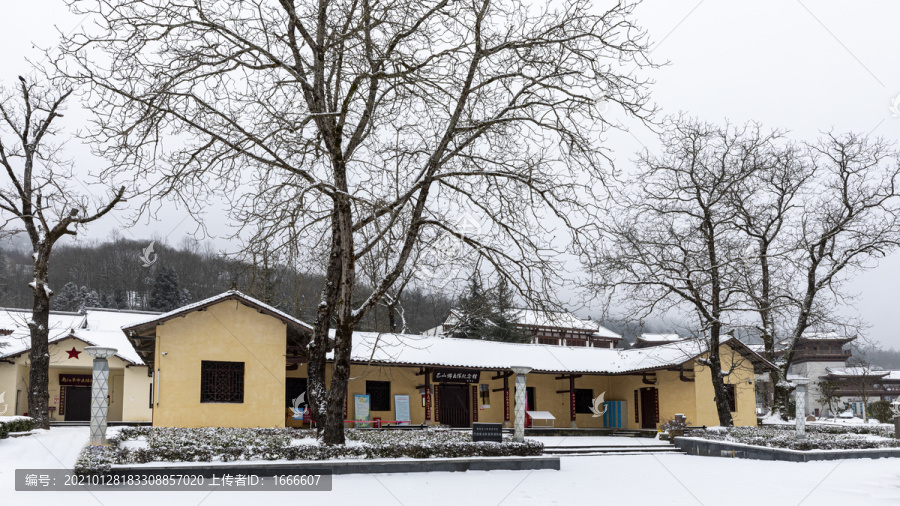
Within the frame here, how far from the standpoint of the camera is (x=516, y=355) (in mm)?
26094

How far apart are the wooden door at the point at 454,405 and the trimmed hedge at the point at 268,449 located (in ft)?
35.2

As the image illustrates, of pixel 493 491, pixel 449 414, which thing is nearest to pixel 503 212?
pixel 493 491

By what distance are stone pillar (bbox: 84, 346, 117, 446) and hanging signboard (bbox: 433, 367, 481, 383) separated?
13.3m

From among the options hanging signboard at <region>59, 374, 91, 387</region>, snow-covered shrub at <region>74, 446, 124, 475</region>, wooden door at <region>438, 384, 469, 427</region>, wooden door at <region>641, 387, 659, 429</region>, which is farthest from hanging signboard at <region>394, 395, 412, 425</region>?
hanging signboard at <region>59, 374, 91, 387</region>

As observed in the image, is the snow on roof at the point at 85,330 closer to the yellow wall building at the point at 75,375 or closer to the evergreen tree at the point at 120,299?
the yellow wall building at the point at 75,375

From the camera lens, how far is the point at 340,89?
510 inches

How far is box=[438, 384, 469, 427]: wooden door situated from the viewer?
2505cm

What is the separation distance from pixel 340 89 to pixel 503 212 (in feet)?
12.9

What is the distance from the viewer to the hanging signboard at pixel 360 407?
864 inches

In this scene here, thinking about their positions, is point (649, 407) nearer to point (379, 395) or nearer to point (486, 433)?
point (379, 395)

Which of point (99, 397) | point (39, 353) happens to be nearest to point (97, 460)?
point (99, 397)

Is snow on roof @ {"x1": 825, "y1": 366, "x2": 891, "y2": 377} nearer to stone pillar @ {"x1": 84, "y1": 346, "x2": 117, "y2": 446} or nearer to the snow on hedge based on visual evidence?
the snow on hedge

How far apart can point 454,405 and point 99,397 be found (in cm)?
1584

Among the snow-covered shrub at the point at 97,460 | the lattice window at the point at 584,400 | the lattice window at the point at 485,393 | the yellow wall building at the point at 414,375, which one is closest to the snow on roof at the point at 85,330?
the yellow wall building at the point at 414,375
